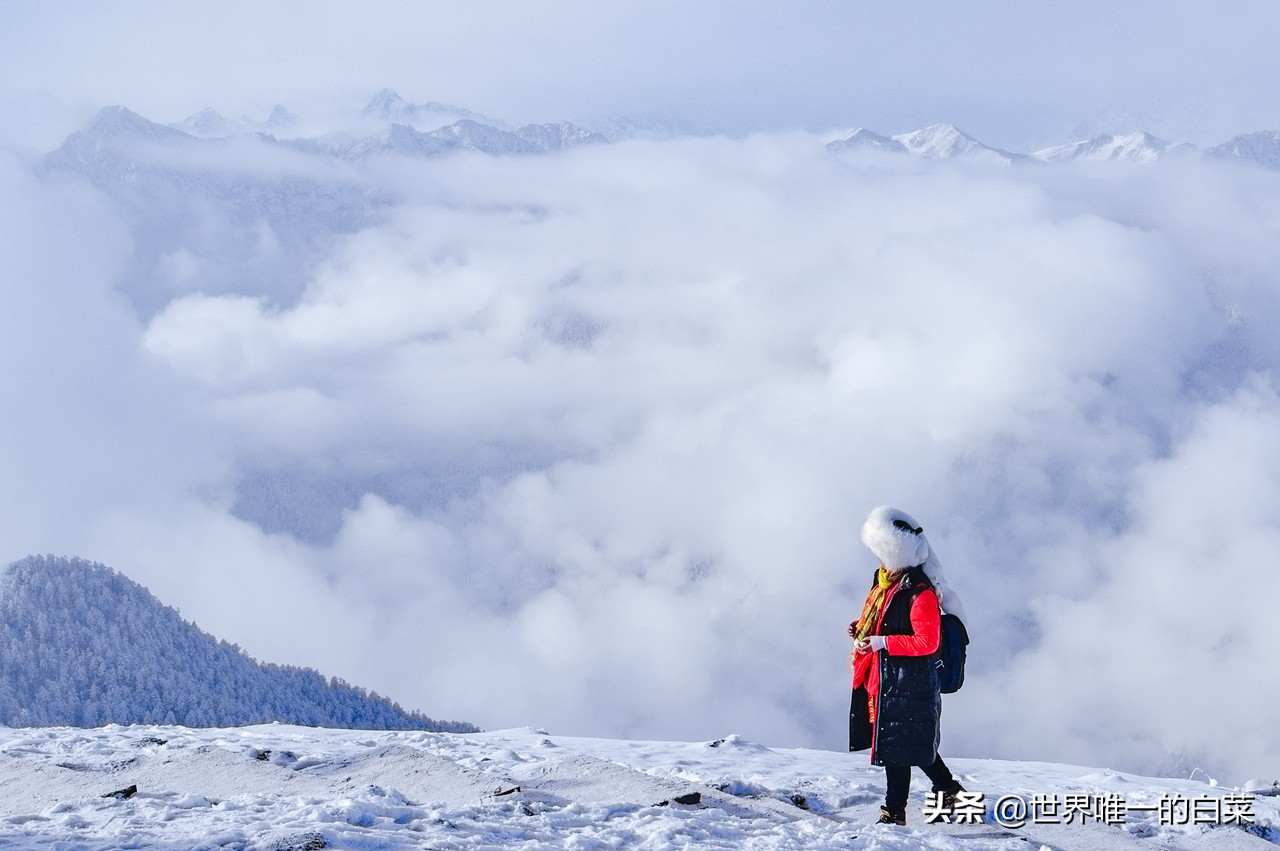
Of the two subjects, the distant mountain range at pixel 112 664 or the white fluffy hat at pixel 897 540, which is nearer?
the white fluffy hat at pixel 897 540

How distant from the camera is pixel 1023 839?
324 inches

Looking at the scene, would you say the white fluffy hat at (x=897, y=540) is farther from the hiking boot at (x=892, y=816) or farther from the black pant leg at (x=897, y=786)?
the hiking boot at (x=892, y=816)

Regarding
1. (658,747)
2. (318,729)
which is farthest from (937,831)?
(318,729)

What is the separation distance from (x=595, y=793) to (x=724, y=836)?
1673mm

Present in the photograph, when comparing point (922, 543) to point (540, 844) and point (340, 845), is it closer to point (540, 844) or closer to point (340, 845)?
point (540, 844)

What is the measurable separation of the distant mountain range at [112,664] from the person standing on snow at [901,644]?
173 feet

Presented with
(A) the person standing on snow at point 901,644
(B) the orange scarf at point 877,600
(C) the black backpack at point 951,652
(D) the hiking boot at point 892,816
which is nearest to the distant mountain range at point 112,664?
(D) the hiking boot at point 892,816

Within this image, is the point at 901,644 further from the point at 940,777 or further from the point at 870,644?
the point at 940,777

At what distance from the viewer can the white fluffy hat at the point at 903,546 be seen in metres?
8.45

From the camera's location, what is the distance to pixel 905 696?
8648 millimetres

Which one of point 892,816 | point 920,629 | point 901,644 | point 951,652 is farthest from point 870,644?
point 892,816

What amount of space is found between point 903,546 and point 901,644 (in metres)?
0.81

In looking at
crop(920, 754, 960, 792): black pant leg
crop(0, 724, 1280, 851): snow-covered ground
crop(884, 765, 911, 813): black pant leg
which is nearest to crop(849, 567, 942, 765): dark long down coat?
crop(884, 765, 911, 813): black pant leg

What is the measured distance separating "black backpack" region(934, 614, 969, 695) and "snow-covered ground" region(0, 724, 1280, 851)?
122 cm
